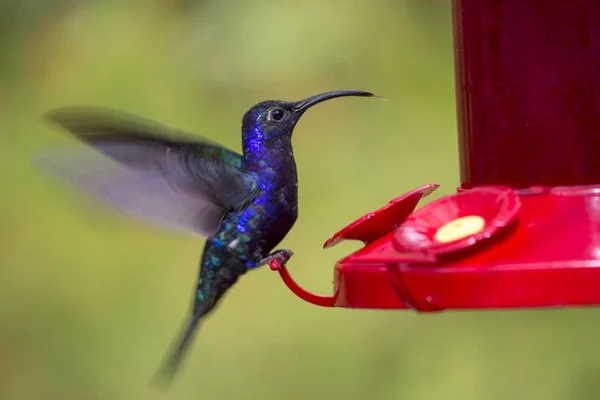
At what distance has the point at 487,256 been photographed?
231 centimetres

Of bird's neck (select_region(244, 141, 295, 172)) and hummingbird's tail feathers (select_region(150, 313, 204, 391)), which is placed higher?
bird's neck (select_region(244, 141, 295, 172))

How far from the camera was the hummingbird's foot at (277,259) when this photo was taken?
2938 mm

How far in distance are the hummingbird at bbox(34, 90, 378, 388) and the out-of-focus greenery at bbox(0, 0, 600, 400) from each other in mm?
2158

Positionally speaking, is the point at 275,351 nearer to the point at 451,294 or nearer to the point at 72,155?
the point at 72,155

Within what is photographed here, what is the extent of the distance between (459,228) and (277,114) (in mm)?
1091

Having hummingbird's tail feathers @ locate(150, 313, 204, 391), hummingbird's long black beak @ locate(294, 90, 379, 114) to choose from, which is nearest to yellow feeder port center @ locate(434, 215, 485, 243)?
hummingbird's long black beak @ locate(294, 90, 379, 114)

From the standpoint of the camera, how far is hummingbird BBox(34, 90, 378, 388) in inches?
118

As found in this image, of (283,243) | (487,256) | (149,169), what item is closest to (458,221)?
(487,256)

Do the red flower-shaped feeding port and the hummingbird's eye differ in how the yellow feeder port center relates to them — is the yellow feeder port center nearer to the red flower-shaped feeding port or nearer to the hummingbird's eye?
the red flower-shaped feeding port

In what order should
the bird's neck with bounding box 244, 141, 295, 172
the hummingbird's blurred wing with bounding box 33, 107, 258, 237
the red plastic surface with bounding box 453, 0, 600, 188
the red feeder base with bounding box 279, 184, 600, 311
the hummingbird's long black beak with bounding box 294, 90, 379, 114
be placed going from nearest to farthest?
the red feeder base with bounding box 279, 184, 600, 311, the red plastic surface with bounding box 453, 0, 600, 188, the hummingbird's blurred wing with bounding box 33, 107, 258, 237, the hummingbird's long black beak with bounding box 294, 90, 379, 114, the bird's neck with bounding box 244, 141, 295, 172

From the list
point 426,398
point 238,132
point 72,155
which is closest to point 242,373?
point 426,398

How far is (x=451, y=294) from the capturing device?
230 cm

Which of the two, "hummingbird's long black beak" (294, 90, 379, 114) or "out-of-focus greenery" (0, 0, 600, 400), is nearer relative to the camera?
"hummingbird's long black beak" (294, 90, 379, 114)

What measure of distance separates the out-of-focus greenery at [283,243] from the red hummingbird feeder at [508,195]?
111 inches
